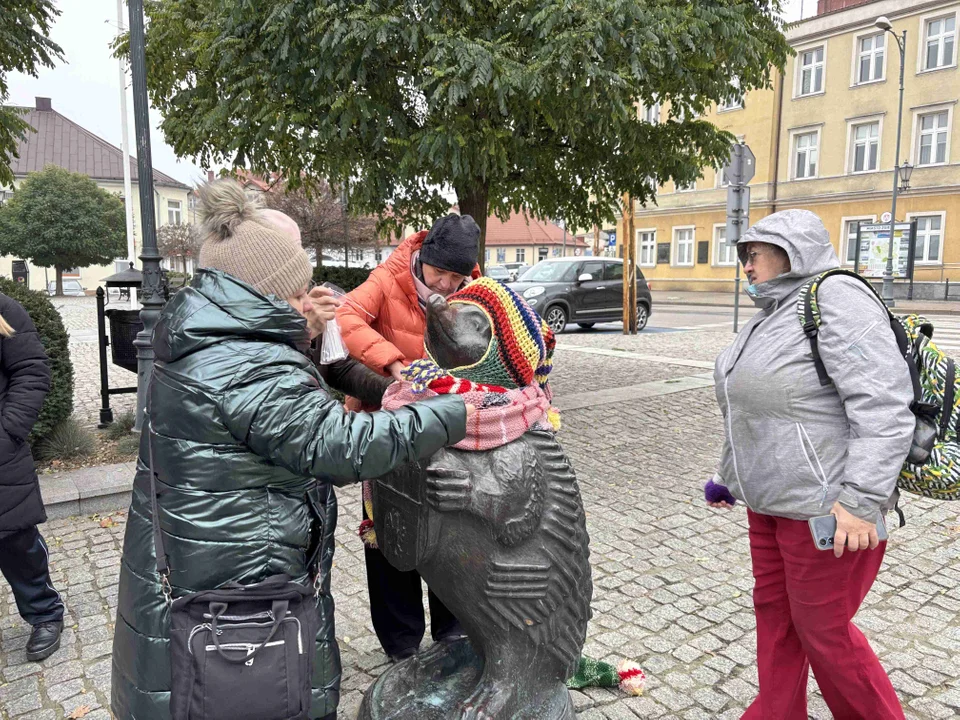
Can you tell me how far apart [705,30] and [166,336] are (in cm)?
493

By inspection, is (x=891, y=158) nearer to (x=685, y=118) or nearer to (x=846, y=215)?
(x=846, y=215)

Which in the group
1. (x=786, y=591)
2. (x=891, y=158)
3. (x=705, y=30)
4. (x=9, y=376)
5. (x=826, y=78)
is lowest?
(x=786, y=591)

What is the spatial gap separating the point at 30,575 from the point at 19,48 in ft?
23.6

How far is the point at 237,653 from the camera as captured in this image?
158 cm

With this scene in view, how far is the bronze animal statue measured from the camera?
6.31 ft

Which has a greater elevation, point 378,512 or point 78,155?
point 78,155

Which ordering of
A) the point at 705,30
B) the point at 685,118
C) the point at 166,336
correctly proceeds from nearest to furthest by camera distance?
the point at 166,336 → the point at 705,30 → the point at 685,118

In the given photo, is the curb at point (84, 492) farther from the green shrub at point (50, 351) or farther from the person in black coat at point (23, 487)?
the person in black coat at point (23, 487)

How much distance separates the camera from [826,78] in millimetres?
28891

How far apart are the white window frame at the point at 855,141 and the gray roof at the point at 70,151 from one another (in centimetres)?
4577

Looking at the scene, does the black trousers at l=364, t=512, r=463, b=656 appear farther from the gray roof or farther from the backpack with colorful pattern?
the gray roof

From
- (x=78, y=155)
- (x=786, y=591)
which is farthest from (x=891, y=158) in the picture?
(x=78, y=155)

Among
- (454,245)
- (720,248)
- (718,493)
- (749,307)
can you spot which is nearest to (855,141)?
(720,248)

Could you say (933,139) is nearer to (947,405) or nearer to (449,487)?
(947,405)
